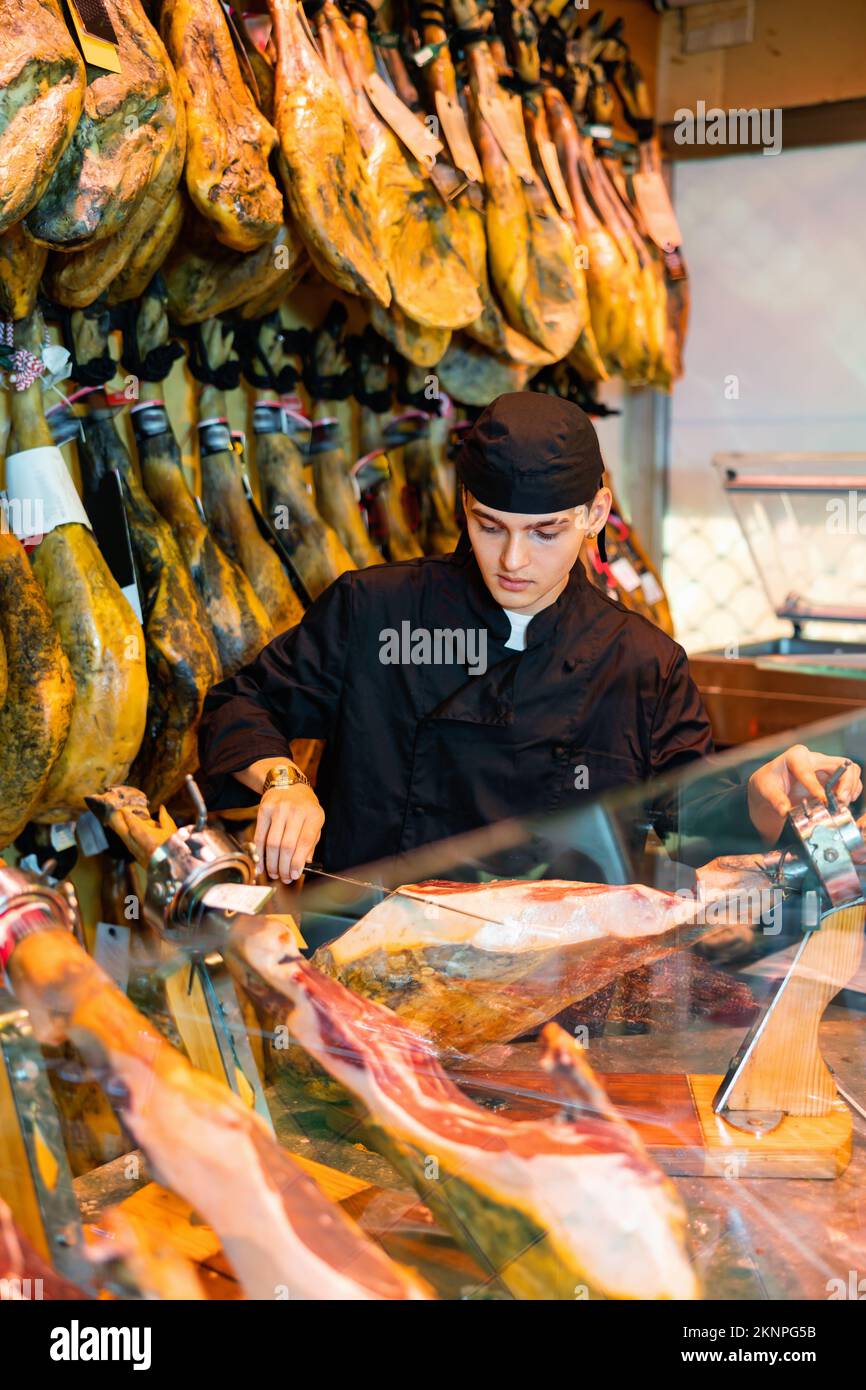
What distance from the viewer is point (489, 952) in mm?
1388

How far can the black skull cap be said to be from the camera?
2.19 m

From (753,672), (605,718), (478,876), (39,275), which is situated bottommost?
(753,672)

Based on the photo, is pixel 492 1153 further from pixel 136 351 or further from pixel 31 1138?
pixel 136 351

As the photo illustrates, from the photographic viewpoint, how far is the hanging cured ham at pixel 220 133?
7.23 ft

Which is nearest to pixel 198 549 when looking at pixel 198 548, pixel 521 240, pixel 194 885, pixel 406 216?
pixel 198 548

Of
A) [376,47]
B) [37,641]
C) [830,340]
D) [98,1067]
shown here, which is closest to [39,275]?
[37,641]

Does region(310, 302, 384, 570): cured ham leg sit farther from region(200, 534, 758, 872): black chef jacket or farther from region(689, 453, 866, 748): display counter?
region(689, 453, 866, 748): display counter

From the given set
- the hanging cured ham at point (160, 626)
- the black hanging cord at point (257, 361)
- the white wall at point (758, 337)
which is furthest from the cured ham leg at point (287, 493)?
the white wall at point (758, 337)

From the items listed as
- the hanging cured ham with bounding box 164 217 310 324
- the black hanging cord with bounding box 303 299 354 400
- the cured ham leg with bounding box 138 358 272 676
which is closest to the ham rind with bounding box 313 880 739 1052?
the cured ham leg with bounding box 138 358 272 676

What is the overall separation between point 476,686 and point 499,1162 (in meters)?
1.43

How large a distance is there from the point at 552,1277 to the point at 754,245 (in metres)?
4.69

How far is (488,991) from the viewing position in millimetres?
1369

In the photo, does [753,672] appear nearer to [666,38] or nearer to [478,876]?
[666,38]

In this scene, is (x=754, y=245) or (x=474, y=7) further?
(x=754, y=245)
